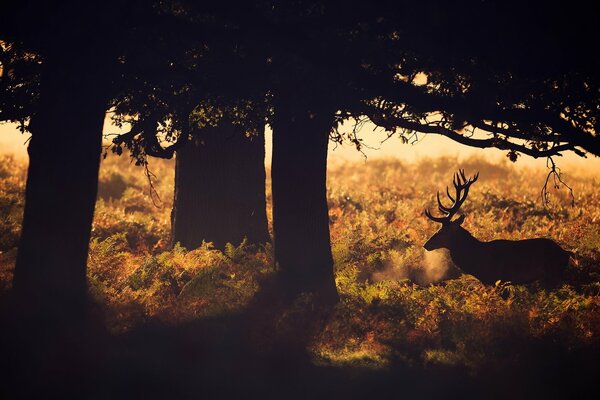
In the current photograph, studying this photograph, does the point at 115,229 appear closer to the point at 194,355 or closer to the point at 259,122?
the point at 259,122

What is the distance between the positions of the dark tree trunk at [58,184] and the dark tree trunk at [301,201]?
352 cm

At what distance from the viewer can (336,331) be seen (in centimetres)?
1200

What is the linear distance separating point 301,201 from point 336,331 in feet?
8.96

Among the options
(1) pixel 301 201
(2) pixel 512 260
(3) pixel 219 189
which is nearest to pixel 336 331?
(1) pixel 301 201

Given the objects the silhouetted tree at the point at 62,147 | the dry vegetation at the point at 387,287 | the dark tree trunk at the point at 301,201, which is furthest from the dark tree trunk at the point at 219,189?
the silhouetted tree at the point at 62,147

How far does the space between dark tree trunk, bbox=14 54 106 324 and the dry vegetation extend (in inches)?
39.5

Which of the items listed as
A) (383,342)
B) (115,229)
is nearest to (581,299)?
(383,342)

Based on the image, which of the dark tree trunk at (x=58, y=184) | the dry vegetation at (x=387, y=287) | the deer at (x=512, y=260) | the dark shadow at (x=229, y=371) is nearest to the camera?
the dark shadow at (x=229, y=371)

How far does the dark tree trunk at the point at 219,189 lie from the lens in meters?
17.8

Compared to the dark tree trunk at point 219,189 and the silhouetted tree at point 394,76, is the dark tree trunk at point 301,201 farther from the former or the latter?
the dark tree trunk at point 219,189

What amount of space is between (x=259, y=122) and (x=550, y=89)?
17.5 ft

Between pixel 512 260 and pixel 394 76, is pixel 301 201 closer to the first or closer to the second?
pixel 394 76

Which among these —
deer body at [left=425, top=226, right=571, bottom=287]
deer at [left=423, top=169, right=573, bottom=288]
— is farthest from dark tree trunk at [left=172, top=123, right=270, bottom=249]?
deer body at [left=425, top=226, right=571, bottom=287]

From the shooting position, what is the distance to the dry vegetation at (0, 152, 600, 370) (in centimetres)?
1116
